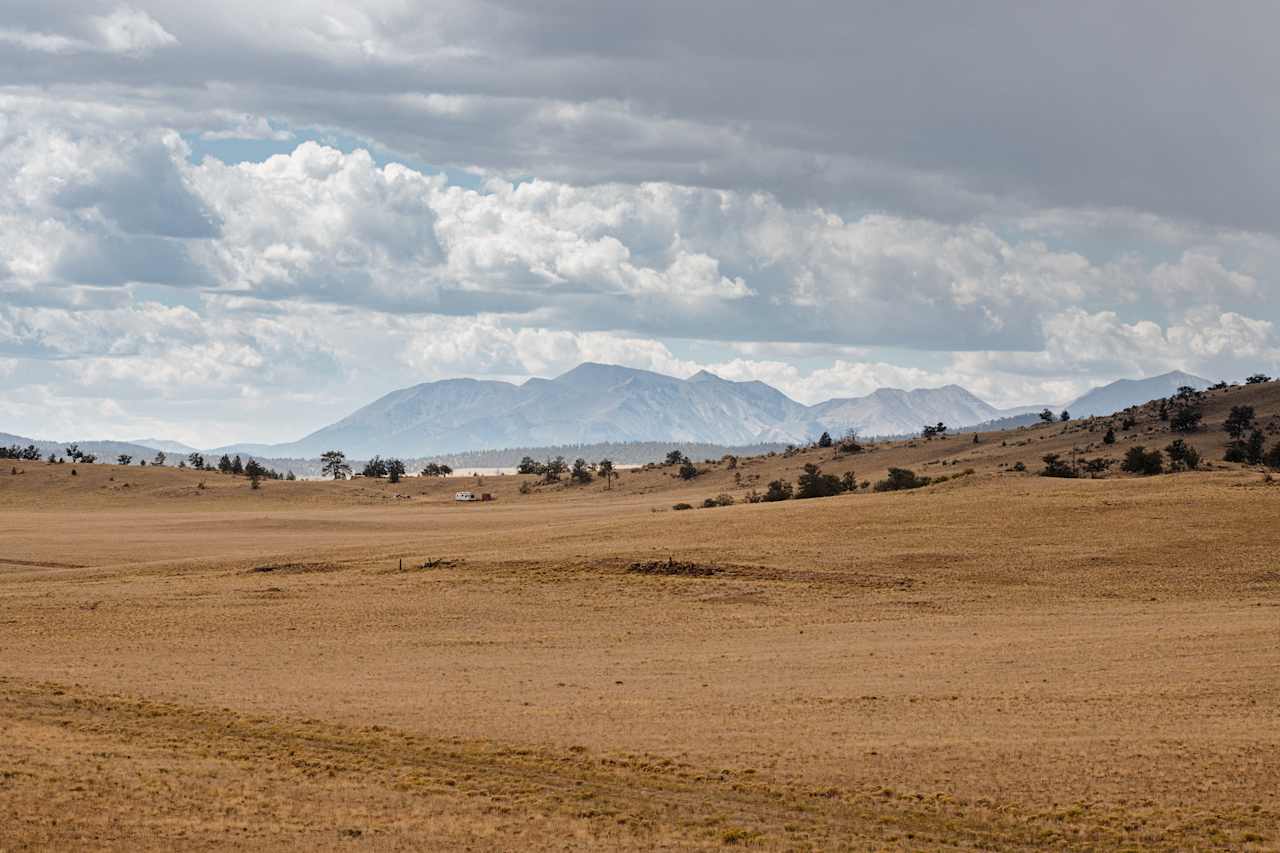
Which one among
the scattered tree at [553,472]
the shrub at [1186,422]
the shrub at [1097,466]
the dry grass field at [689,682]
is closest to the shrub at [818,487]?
the dry grass field at [689,682]

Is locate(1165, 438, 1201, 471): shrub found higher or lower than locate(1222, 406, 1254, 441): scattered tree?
lower

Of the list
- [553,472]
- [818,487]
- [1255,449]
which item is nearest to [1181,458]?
[1255,449]

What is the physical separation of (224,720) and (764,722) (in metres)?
10.3

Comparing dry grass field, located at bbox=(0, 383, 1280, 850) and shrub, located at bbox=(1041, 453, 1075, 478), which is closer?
dry grass field, located at bbox=(0, 383, 1280, 850)

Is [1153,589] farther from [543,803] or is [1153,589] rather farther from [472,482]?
[472,482]

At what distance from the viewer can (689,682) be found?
32812 millimetres

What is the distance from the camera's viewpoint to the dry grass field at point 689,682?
20672 mm

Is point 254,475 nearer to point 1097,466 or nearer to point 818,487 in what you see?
point 818,487

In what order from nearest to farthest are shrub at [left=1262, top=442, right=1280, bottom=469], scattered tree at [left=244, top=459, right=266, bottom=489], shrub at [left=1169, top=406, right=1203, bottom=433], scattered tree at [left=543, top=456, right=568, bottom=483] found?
shrub at [left=1262, top=442, right=1280, bottom=469] → shrub at [left=1169, top=406, right=1203, bottom=433] → scattered tree at [left=244, top=459, right=266, bottom=489] → scattered tree at [left=543, top=456, right=568, bottom=483]

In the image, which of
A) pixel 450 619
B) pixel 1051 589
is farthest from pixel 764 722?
pixel 1051 589

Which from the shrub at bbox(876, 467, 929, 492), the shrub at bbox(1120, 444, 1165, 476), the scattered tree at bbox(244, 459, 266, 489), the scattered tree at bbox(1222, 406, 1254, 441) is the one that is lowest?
the shrub at bbox(876, 467, 929, 492)

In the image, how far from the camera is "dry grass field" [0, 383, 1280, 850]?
2067 cm

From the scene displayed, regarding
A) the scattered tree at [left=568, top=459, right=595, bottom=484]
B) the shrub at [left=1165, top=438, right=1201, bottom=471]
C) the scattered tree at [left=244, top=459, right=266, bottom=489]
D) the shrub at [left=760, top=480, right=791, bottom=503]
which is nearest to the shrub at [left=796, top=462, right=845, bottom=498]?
the shrub at [left=760, top=480, right=791, bottom=503]

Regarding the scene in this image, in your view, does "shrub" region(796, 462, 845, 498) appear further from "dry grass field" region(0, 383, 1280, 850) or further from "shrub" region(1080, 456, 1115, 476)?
"shrub" region(1080, 456, 1115, 476)
